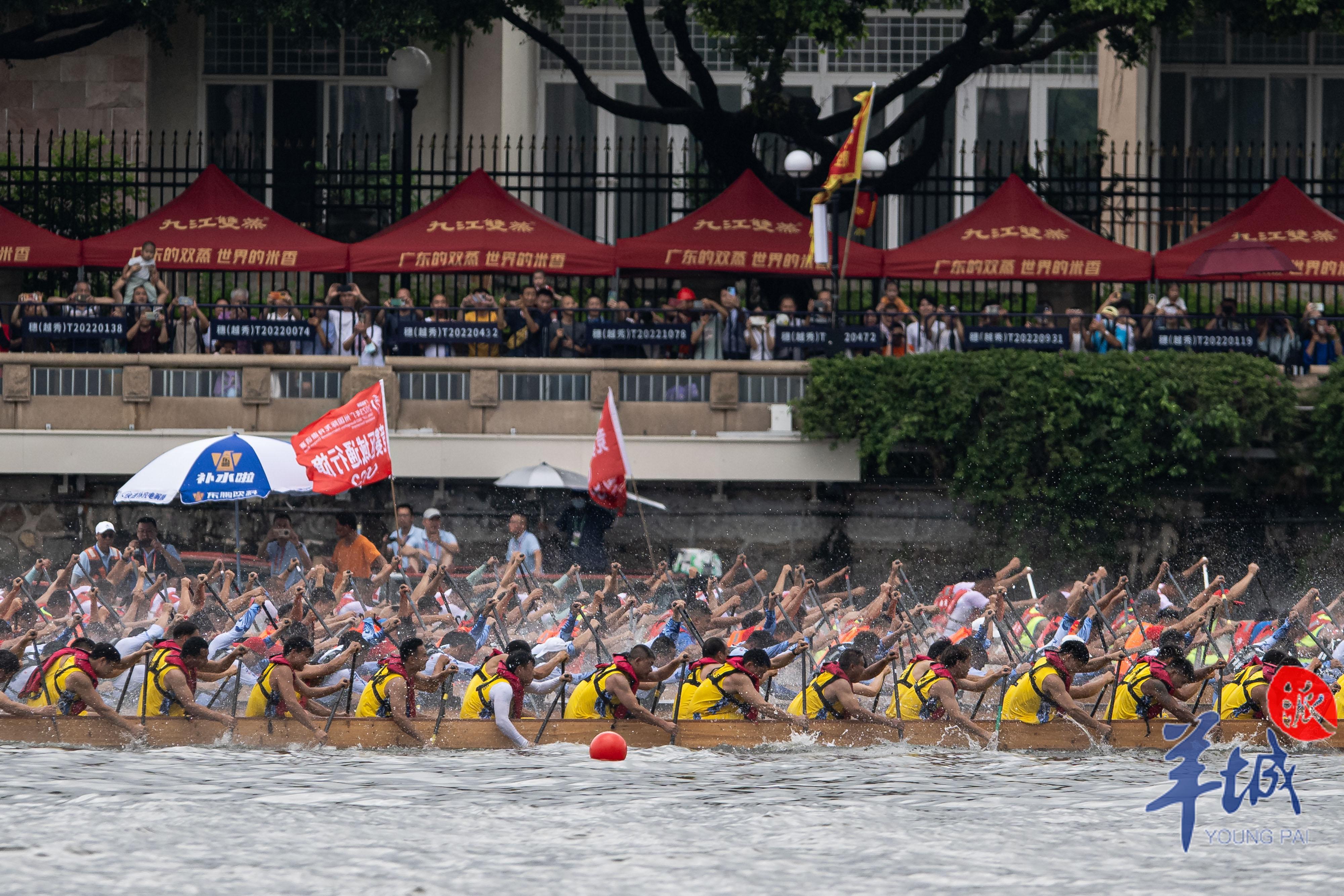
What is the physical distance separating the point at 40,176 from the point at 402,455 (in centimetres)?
841

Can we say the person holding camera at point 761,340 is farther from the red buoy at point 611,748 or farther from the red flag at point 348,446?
the red buoy at point 611,748

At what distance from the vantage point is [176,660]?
16.2 m

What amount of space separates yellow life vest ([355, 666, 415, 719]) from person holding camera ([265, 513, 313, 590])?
5.26 metres

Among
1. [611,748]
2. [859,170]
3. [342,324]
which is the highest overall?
[859,170]

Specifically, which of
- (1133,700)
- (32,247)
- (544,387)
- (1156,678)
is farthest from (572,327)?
(1156,678)

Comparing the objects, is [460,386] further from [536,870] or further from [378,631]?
[536,870]

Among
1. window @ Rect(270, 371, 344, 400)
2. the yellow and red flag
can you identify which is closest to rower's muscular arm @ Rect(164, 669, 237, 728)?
window @ Rect(270, 371, 344, 400)

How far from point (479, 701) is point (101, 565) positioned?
22.6 feet

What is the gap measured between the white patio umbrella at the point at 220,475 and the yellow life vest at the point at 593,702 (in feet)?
15.7

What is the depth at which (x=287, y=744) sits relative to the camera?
16.2 meters

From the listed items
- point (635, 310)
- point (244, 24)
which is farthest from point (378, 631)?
point (244, 24)

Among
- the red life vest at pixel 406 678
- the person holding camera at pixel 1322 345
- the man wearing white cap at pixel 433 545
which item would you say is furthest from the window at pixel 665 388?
the red life vest at pixel 406 678

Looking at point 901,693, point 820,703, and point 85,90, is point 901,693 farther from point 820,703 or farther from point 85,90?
point 85,90

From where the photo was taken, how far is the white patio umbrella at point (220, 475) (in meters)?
20.0
